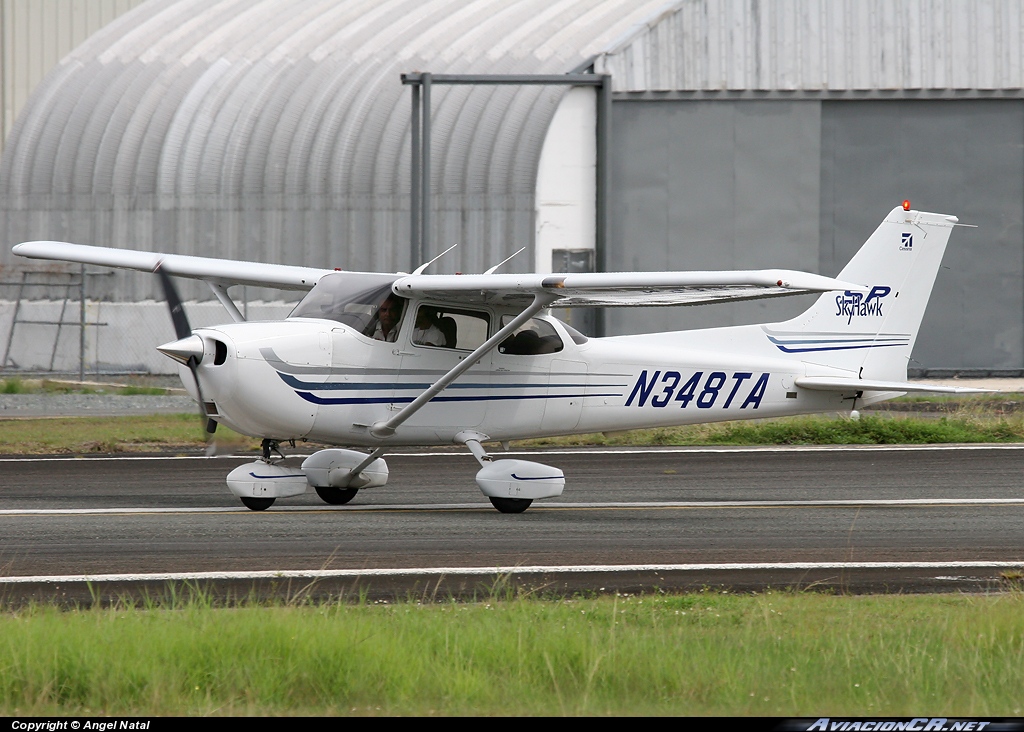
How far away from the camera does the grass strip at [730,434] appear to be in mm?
19344

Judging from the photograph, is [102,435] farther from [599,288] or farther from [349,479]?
[599,288]

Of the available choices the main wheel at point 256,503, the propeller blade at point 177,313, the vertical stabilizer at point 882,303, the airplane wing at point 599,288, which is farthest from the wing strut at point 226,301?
the vertical stabilizer at point 882,303

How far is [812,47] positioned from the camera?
2822cm

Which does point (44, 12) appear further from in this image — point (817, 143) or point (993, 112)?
point (993, 112)

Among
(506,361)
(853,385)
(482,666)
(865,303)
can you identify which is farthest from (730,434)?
(482,666)

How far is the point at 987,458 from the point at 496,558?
9496 millimetres

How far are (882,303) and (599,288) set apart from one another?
173 inches

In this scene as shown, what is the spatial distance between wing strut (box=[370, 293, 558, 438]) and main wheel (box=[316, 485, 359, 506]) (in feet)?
2.84

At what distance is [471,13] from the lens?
31469mm

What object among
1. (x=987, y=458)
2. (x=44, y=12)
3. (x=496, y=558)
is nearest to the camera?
(x=496, y=558)

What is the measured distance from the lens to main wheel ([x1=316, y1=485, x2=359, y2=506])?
44.4 feet

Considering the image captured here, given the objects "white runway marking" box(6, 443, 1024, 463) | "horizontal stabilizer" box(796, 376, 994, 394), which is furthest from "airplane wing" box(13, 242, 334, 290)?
"horizontal stabilizer" box(796, 376, 994, 394)

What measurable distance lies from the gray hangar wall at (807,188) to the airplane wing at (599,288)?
15.0 metres

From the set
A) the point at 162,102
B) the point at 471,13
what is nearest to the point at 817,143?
the point at 471,13
